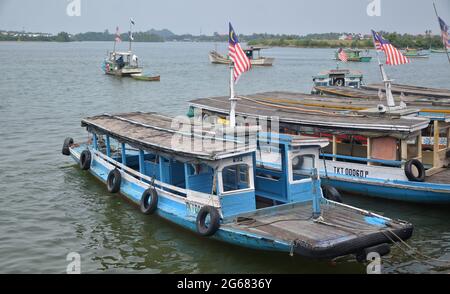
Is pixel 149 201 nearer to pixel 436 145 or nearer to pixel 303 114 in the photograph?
pixel 303 114

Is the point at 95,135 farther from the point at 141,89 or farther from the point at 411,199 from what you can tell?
the point at 141,89

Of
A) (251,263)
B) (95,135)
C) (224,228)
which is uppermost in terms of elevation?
(95,135)

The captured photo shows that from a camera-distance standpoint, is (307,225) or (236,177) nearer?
(307,225)

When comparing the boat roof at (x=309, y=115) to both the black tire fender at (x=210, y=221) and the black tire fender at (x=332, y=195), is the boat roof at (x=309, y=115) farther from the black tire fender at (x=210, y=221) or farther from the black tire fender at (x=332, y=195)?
the black tire fender at (x=210, y=221)

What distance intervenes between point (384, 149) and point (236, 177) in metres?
4.90

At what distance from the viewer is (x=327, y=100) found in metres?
21.9

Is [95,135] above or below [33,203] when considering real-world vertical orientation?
above

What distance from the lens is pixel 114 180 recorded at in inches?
666

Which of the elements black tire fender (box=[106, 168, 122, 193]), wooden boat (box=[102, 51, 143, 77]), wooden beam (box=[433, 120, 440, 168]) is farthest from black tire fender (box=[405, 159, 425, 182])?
wooden boat (box=[102, 51, 143, 77])

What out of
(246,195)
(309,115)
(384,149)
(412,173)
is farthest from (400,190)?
(246,195)

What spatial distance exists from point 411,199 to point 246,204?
544cm

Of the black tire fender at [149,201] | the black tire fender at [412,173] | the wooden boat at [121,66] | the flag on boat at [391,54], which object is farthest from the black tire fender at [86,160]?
the wooden boat at [121,66]

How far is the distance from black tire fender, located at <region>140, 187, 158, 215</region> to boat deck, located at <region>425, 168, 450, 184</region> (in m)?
7.20

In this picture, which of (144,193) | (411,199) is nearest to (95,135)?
(144,193)
